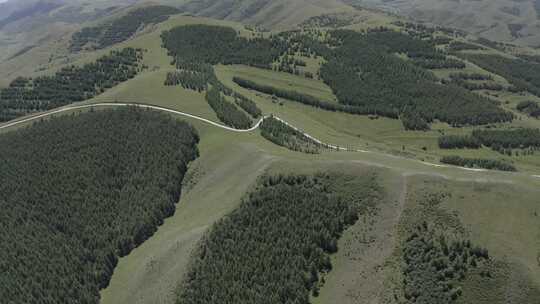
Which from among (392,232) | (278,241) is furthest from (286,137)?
(392,232)

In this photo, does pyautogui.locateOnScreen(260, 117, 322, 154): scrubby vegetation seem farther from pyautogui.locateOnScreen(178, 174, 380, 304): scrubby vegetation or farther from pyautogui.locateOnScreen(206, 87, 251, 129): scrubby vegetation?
pyautogui.locateOnScreen(178, 174, 380, 304): scrubby vegetation

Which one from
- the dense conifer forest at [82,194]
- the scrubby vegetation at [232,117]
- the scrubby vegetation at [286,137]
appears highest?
the scrubby vegetation at [232,117]

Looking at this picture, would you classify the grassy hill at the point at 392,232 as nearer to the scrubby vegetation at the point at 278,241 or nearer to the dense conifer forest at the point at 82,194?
the scrubby vegetation at the point at 278,241

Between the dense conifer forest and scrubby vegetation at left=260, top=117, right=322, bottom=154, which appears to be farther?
scrubby vegetation at left=260, top=117, right=322, bottom=154

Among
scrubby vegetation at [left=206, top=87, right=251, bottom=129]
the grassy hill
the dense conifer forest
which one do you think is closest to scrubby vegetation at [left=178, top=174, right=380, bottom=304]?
the grassy hill

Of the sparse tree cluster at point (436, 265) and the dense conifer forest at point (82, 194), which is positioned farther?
the dense conifer forest at point (82, 194)

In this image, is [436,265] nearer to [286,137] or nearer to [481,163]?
[286,137]

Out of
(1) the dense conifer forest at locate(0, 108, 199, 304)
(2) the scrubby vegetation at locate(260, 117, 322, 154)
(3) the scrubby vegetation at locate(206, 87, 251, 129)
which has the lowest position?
(1) the dense conifer forest at locate(0, 108, 199, 304)

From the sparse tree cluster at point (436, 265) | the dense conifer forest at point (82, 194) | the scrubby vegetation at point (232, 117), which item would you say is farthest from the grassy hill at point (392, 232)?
the scrubby vegetation at point (232, 117)
